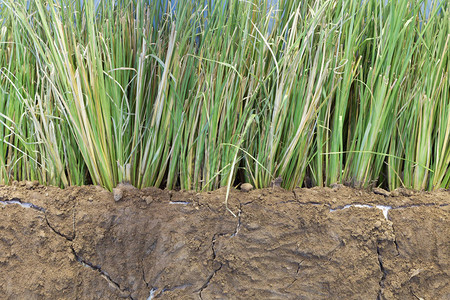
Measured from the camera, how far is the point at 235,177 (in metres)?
1.28

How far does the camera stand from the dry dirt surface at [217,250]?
1.16 meters

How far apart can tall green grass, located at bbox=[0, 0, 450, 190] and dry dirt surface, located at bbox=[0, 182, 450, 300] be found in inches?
4.6

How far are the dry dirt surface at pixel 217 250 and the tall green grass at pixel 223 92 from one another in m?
0.12

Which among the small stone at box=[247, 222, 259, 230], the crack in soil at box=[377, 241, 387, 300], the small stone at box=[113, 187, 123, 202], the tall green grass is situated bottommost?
the crack in soil at box=[377, 241, 387, 300]

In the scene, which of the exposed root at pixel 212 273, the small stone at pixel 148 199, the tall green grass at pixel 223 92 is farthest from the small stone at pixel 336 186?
the small stone at pixel 148 199

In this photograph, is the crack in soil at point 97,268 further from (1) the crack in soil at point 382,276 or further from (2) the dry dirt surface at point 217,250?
(1) the crack in soil at point 382,276

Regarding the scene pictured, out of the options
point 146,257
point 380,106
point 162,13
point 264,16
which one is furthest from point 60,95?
point 380,106

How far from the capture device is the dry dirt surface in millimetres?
1160

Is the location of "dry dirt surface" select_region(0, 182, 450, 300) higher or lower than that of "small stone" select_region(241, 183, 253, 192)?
lower

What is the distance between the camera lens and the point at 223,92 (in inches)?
46.9

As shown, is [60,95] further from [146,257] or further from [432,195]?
[432,195]

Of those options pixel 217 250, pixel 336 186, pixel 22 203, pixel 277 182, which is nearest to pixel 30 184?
pixel 22 203

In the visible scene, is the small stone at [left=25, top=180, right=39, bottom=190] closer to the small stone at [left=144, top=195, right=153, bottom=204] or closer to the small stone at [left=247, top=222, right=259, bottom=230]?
the small stone at [left=144, top=195, right=153, bottom=204]

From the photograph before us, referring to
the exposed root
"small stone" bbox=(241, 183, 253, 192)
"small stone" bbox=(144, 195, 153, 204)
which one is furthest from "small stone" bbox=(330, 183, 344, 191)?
"small stone" bbox=(144, 195, 153, 204)
